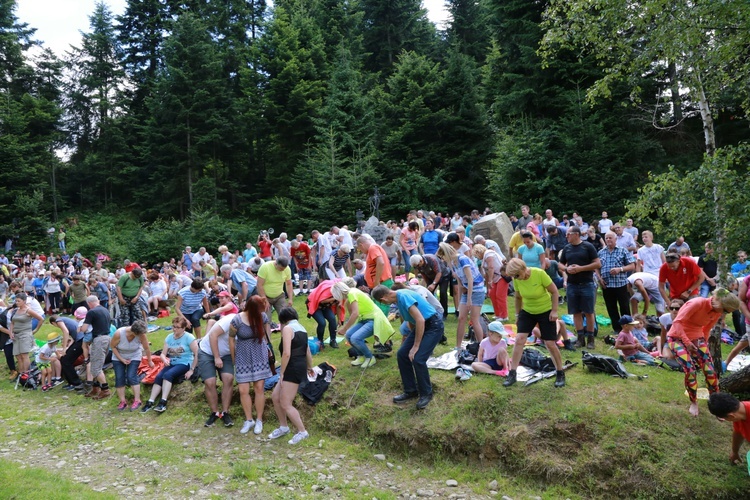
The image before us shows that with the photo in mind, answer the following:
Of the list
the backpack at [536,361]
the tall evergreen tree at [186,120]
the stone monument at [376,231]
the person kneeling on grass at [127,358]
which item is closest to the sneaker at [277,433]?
the person kneeling on grass at [127,358]

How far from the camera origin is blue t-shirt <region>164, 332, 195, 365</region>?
9109mm

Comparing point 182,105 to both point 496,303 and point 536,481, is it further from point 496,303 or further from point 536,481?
point 536,481

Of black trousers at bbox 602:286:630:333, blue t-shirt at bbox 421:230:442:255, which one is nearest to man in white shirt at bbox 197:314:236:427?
blue t-shirt at bbox 421:230:442:255

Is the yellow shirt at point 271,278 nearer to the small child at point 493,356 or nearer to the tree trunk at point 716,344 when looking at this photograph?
→ the small child at point 493,356

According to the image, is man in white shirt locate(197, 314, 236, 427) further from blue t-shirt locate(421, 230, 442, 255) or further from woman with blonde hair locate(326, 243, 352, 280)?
blue t-shirt locate(421, 230, 442, 255)

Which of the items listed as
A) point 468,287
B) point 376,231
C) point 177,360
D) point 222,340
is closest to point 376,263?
point 468,287

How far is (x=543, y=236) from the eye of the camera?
45.3 ft

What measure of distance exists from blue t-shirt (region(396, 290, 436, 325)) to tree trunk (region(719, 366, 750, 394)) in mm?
3899

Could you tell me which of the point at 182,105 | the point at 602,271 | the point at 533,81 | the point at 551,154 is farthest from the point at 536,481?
the point at 182,105

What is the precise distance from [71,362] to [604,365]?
1008cm

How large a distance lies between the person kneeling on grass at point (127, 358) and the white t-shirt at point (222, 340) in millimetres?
1547

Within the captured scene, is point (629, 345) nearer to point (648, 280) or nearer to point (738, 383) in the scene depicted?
point (738, 383)

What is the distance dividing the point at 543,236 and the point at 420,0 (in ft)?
95.3

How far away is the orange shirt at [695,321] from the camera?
631cm
